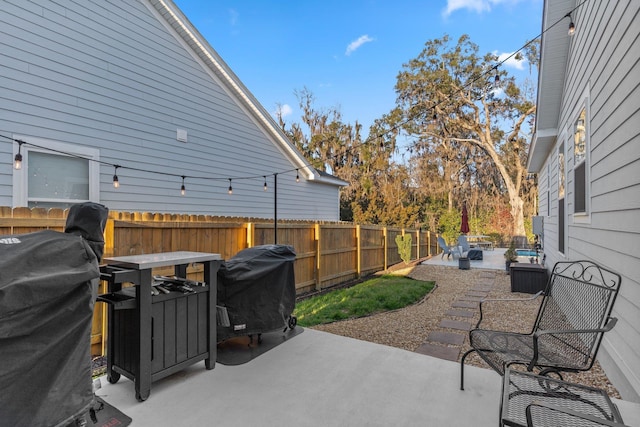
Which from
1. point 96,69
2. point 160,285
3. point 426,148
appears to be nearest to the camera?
point 160,285

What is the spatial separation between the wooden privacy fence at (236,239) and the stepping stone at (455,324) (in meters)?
3.15

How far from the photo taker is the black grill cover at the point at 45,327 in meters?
1.41

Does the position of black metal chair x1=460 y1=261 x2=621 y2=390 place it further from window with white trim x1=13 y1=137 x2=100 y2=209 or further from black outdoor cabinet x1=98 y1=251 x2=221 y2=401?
window with white trim x1=13 y1=137 x2=100 y2=209


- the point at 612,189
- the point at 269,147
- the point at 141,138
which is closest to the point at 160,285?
the point at 612,189

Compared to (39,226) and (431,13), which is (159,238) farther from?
(431,13)

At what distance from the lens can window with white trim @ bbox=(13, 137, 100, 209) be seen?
5.10 meters

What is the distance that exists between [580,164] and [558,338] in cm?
293

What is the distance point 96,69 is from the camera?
599cm

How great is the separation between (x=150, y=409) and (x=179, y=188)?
572 centimetres

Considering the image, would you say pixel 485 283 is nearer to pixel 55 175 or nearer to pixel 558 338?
pixel 558 338

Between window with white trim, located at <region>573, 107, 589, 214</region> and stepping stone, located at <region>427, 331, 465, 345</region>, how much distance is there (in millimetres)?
2086

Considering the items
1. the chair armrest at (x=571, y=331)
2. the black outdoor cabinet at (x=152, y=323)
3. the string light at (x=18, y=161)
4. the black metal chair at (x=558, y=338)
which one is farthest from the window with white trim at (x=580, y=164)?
the string light at (x=18, y=161)

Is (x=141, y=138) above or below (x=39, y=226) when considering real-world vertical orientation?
above

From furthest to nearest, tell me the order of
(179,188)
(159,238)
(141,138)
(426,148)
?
(426,148), (179,188), (141,138), (159,238)
